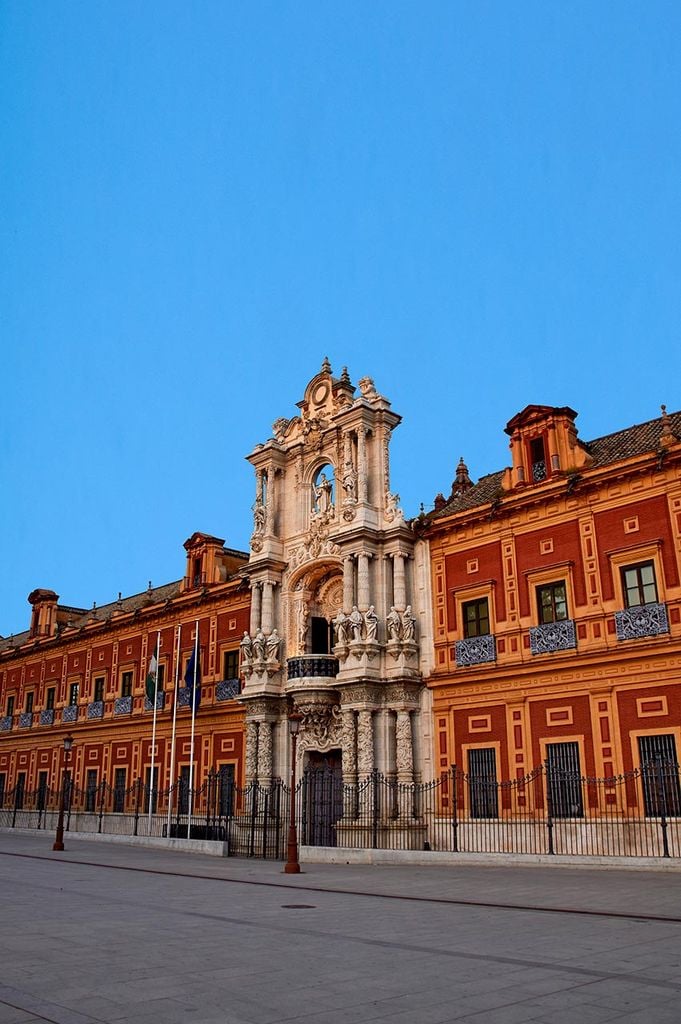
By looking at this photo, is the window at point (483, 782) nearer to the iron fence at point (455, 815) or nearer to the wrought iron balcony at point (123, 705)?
Result: the iron fence at point (455, 815)

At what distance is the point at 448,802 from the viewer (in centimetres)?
2545

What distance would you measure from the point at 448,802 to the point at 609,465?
10654 mm

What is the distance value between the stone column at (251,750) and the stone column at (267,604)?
11.1ft

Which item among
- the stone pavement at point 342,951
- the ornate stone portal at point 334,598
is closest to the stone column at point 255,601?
the ornate stone portal at point 334,598

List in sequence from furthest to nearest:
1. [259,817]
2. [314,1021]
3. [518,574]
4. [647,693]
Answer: [259,817], [518,574], [647,693], [314,1021]

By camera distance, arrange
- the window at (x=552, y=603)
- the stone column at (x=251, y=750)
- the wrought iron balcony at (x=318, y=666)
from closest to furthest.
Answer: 1. the window at (x=552, y=603)
2. the wrought iron balcony at (x=318, y=666)
3. the stone column at (x=251, y=750)

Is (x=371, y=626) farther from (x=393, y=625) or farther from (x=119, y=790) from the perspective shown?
(x=119, y=790)

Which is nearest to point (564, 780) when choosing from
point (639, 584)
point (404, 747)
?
point (404, 747)

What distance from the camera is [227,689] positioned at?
1359 inches

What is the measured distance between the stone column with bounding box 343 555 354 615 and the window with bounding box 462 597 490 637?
3913 mm

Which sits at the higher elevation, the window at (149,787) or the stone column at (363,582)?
the stone column at (363,582)

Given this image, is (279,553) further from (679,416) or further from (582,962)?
(582,962)

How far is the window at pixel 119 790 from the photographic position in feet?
125

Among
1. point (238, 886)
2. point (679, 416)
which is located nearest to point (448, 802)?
point (238, 886)
